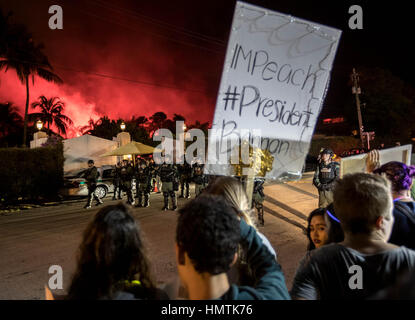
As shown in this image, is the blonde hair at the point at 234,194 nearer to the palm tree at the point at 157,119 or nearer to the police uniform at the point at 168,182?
the police uniform at the point at 168,182

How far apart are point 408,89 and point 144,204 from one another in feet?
119

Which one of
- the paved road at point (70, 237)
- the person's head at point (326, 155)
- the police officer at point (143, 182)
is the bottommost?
the paved road at point (70, 237)

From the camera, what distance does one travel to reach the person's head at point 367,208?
157 cm

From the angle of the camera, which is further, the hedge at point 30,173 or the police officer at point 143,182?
the hedge at point 30,173

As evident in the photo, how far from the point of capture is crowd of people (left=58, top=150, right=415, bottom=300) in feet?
4.23

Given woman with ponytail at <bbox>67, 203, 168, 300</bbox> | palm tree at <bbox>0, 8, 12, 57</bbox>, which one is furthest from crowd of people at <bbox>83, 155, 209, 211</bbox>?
palm tree at <bbox>0, 8, 12, 57</bbox>

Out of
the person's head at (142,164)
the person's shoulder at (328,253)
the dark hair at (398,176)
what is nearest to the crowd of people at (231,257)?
the person's shoulder at (328,253)

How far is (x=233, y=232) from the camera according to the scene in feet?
4.34

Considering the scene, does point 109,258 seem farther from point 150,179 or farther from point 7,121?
point 7,121

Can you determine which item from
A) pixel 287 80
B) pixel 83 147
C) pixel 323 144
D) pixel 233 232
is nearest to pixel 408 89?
pixel 323 144

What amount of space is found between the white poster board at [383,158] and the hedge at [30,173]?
533 inches

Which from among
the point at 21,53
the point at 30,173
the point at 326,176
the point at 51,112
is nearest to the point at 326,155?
the point at 326,176

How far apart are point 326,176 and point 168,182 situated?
518 centimetres

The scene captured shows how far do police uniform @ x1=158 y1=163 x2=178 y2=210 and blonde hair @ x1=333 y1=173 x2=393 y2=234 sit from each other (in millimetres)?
8470
